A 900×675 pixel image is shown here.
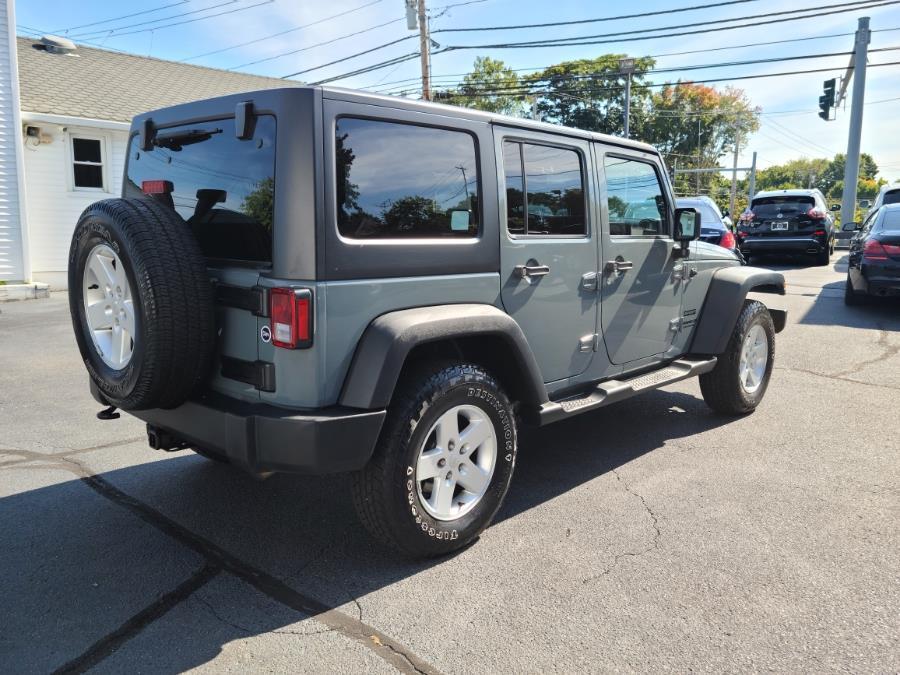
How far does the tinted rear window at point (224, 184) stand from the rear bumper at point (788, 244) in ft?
48.7

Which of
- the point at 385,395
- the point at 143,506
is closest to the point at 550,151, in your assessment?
the point at 385,395

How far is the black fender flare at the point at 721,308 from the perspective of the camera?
189 inches

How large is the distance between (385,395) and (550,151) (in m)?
1.75

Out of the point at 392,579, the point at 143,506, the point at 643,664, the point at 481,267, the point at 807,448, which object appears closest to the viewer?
the point at 643,664

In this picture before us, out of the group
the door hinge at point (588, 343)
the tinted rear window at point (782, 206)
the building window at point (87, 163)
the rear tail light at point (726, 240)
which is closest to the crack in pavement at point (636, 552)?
the door hinge at point (588, 343)

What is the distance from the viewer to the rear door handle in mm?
3390

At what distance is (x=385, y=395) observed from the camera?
2.71 meters

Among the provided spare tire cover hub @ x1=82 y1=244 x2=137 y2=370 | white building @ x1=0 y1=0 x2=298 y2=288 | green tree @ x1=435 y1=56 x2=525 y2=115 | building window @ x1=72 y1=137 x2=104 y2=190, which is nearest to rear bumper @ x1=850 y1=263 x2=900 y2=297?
spare tire cover hub @ x1=82 y1=244 x2=137 y2=370

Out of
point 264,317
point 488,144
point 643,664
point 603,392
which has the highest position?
point 488,144

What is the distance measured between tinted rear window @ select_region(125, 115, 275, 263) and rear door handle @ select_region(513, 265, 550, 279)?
1.26m

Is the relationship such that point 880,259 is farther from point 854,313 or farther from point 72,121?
point 72,121

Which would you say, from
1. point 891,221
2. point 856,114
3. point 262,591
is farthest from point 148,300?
point 856,114

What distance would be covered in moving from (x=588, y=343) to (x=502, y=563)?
4.59ft

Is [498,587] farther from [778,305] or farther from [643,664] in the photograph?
[778,305]
